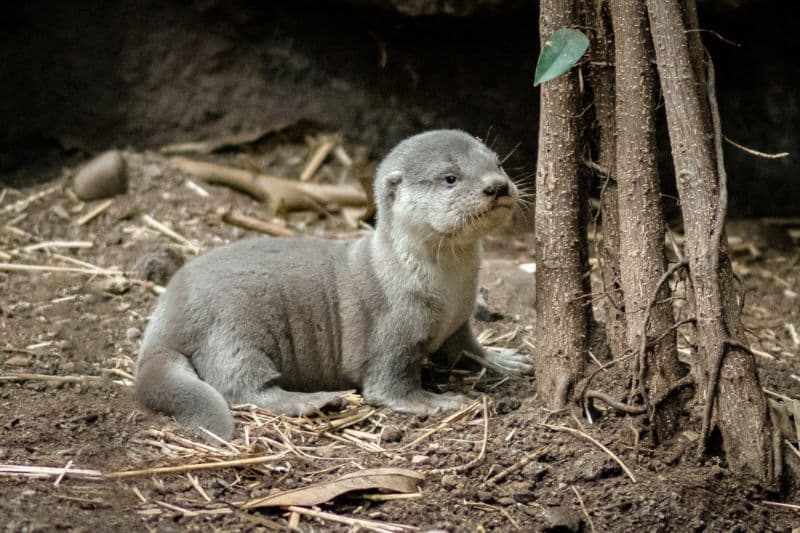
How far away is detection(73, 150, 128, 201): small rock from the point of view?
7.32 metres

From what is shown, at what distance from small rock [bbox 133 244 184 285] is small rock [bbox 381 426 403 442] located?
7.66 feet

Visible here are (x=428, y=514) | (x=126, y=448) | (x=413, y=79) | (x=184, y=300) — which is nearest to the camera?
(x=428, y=514)

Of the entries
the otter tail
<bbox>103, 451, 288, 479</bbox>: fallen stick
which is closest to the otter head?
the otter tail

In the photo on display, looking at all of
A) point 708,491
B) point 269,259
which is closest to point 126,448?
point 269,259

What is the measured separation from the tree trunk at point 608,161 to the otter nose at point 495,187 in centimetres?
48

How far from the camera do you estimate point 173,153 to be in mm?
8070

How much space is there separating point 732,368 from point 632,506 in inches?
26.6

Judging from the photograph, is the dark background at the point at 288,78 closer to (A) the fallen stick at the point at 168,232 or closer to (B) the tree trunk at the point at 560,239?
(A) the fallen stick at the point at 168,232

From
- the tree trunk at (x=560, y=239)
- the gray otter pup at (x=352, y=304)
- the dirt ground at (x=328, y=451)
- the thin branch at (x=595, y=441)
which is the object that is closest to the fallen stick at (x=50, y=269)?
the dirt ground at (x=328, y=451)

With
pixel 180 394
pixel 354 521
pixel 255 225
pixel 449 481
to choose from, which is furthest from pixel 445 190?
pixel 255 225

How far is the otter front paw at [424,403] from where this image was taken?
4.78 metres

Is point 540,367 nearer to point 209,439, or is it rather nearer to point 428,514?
point 428,514

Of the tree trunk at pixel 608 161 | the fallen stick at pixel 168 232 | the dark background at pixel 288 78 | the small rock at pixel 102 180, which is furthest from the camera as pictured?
the dark background at pixel 288 78

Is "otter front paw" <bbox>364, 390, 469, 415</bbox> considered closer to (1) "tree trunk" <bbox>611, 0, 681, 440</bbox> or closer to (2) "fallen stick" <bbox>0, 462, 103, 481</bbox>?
(1) "tree trunk" <bbox>611, 0, 681, 440</bbox>
